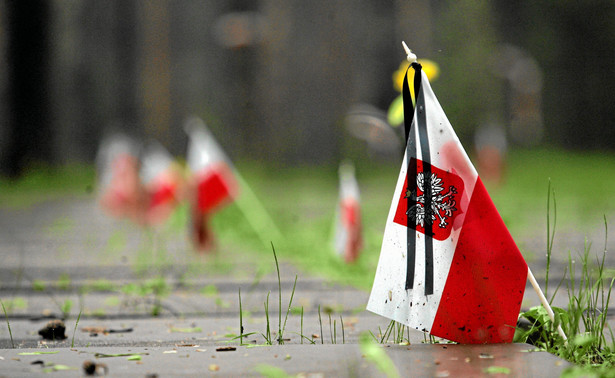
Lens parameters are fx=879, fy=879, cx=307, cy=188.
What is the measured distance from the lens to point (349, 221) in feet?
16.5

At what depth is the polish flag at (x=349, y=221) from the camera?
501 centimetres

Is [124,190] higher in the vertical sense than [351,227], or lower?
higher

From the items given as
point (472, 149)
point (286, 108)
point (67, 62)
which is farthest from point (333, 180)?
point (67, 62)

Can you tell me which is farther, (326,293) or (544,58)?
(544,58)

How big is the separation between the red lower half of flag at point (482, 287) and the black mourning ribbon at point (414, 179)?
0.07m

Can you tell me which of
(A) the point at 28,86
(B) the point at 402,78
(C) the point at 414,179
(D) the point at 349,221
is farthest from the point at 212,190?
(A) the point at 28,86

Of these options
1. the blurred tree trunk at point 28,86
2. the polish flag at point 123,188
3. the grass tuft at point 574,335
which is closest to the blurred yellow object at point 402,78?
the grass tuft at point 574,335

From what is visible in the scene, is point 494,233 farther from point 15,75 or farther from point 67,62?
point 67,62

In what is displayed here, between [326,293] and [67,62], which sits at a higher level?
[67,62]

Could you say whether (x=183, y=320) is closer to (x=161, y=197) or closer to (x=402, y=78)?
(x=402, y=78)

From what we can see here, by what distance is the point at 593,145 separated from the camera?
67.5 ft

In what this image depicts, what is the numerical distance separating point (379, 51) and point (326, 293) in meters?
14.3

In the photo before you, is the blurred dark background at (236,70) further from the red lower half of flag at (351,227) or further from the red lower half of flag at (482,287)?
the red lower half of flag at (482,287)

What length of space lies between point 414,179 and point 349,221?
2.59 metres
